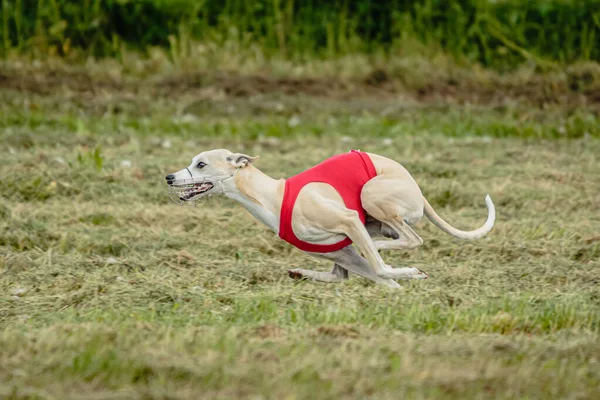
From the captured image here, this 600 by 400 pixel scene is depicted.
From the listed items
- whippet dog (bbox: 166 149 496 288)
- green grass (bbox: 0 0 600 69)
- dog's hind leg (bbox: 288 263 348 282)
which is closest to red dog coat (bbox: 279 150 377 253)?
whippet dog (bbox: 166 149 496 288)

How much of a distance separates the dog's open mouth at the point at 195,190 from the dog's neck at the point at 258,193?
11 cm

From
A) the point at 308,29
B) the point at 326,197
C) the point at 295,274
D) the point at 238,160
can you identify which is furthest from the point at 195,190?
the point at 308,29

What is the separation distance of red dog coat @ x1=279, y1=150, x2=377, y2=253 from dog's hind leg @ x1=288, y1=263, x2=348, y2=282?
41 cm

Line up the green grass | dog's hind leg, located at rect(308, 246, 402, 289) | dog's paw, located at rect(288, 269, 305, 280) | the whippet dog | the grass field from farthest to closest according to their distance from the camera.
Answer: the green grass → dog's paw, located at rect(288, 269, 305, 280) → dog's hind leg, located at rect(308, 246, 402, 289) → the whippet dog → the grass field

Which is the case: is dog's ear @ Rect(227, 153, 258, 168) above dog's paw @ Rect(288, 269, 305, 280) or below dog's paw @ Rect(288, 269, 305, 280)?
above

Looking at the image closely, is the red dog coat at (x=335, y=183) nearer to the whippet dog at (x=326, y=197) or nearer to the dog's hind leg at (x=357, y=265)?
the whippet dog at (x=326, y=197)

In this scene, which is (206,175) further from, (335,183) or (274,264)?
(274,264)

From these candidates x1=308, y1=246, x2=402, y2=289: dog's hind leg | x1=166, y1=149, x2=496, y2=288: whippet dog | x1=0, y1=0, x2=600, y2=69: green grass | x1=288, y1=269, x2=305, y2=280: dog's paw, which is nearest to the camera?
x1=166, y1=149, x2=496, y2=288: whippet dog

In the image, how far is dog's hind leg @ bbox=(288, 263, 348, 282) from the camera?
19.6 feet

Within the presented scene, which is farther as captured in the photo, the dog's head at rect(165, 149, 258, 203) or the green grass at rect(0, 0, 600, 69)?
the green grass at rect(0, 0, 600, 69)

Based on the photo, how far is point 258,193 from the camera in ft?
18.1

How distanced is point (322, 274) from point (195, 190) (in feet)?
3.40

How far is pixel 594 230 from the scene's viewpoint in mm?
7453

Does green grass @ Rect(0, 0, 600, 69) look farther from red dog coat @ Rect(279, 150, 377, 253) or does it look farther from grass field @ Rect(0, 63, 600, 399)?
red dog coat @ Rect(279, 150, 377, 253)
